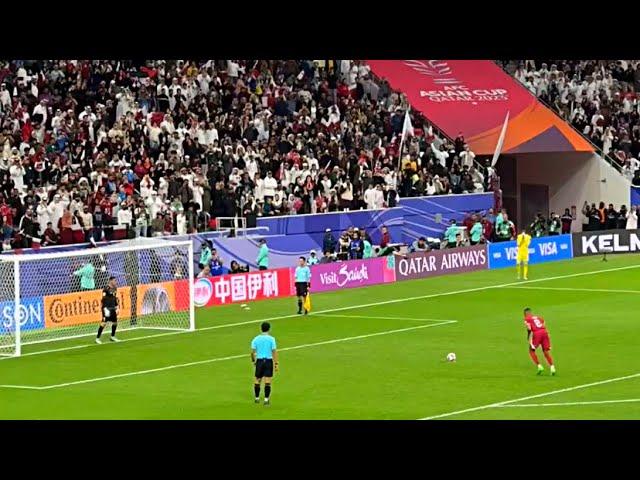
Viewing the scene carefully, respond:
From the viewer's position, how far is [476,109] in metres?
61.1

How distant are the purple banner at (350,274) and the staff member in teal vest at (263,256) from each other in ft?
5.29

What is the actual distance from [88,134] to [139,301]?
8.87 metres

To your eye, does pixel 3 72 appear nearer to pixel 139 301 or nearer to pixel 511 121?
pixel 139 301

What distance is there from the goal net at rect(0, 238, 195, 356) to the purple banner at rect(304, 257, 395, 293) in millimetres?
6637

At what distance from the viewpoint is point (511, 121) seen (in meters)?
60.8

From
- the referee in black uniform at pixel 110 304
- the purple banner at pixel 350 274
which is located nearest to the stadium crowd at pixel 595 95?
the purple banner at pixel 350 274

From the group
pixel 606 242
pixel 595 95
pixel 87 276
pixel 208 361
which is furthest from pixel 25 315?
pixel 595 95

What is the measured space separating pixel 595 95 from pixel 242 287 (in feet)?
85.0

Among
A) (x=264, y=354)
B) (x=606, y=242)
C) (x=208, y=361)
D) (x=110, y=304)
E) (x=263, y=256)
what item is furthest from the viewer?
(x=606, y=242)

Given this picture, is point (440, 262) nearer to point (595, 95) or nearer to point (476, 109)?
point (476, 109)

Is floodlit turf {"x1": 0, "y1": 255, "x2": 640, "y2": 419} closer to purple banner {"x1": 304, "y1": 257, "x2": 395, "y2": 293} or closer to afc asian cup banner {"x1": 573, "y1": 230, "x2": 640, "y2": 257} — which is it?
purple banner {"x1": 304, "y1": 257, "x2": 395, "y2": 293}

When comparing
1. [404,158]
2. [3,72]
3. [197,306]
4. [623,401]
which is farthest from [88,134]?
[623,401]

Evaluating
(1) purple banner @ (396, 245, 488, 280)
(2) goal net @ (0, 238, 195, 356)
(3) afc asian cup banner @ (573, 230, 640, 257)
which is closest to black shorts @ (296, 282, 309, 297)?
(2) goal net @ (0, 238, 195, 356)

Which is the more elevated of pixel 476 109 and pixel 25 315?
pixel 476 109
